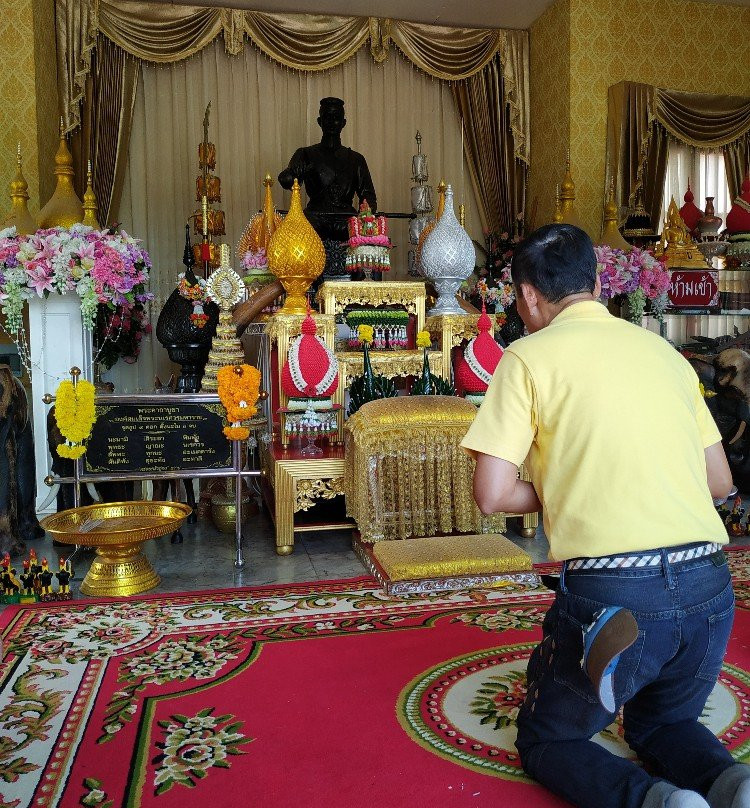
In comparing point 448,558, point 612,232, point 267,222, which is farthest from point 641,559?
point 612,232

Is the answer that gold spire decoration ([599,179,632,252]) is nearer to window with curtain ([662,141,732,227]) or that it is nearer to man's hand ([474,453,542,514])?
window with curtain ([662,141,732,227])

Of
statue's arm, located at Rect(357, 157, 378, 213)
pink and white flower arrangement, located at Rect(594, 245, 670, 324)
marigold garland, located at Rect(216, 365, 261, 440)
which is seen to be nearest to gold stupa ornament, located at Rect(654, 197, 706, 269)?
pink and white flower arrangement, located at Rect(594, 245, 670, 324)

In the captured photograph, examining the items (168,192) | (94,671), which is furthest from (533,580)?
(168,192)

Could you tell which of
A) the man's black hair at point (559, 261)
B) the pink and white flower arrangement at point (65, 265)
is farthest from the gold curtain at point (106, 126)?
the man's black hair at point (559, 261)

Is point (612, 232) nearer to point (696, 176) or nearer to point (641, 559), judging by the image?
point (696, 176)

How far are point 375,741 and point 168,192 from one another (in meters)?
5.86

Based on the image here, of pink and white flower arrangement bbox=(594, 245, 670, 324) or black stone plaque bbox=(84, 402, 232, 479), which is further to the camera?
pink and white flower arrangement bbox=(594, 245, 670, 324)

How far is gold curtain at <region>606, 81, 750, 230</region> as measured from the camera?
6719mm

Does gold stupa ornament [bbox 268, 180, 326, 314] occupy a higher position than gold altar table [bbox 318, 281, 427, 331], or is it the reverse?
gold stupa ornament [bbox 268, 180, 326, 314]

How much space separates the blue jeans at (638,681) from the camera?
1631 millimetres

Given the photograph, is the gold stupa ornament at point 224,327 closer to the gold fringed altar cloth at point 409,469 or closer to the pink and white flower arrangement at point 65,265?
the pink and white flower arrangement at point 65,265

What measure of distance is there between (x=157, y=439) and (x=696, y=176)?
579 centimetres

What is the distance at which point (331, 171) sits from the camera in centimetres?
595

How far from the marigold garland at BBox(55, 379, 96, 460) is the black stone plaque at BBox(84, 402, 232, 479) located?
12 cm
